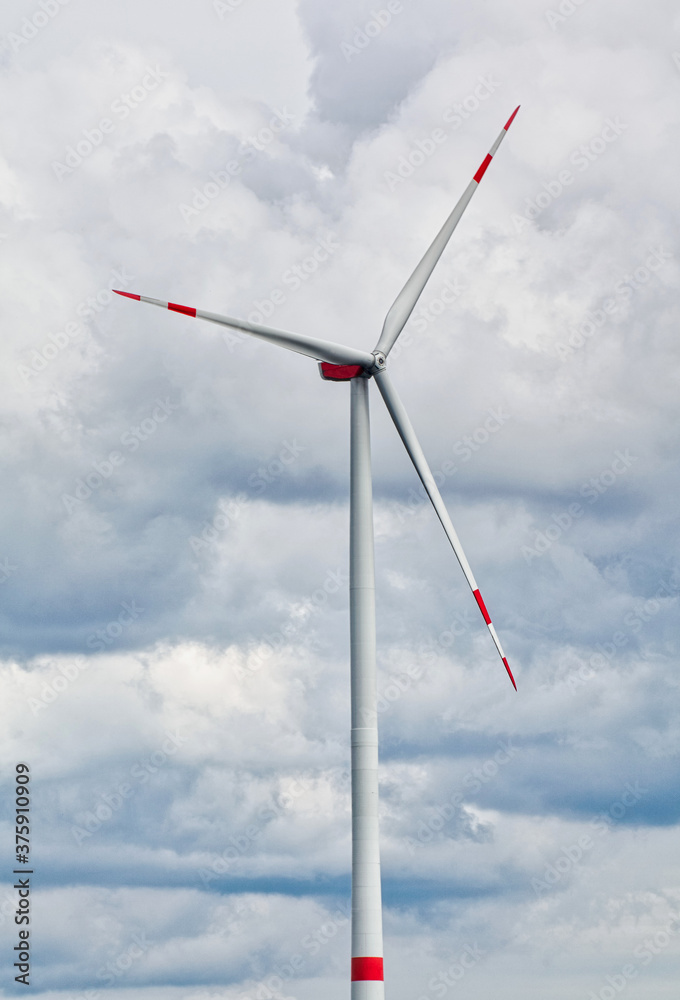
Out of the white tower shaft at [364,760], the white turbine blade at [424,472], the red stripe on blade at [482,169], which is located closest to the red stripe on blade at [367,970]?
the white tower shaft at [364,760]

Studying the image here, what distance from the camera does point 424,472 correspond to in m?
72.4

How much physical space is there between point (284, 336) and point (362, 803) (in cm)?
2489

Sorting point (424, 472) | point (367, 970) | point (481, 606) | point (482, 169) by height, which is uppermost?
point (482, 169)

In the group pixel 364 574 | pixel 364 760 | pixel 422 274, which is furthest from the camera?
pixel 422 274

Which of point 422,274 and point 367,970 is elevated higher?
point 422,274

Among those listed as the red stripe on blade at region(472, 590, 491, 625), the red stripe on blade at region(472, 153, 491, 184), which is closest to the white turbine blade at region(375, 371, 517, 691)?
the red stripe on blade at region(472, 590, 491, 625)

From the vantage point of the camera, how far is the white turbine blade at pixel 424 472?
7069cm

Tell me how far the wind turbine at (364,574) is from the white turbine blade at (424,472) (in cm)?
5

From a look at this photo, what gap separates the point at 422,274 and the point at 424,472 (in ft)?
42.2

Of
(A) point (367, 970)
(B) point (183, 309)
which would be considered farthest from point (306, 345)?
(A) point (367, 970)

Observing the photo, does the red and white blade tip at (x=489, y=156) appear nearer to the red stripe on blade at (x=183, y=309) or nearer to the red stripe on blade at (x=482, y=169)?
the red stripe on blade at (x=482, y=169)

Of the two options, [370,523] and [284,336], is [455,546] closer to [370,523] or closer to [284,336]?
[370,523]

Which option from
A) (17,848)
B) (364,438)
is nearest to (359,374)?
(364,438)

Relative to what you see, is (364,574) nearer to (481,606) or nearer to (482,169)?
(481,606)
